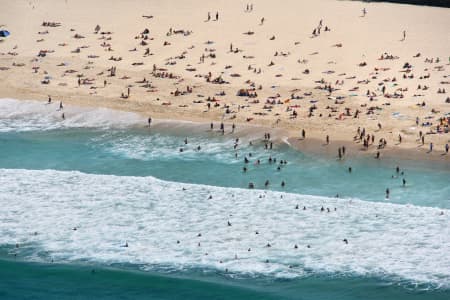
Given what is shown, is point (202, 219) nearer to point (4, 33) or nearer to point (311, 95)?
point (311, 95)

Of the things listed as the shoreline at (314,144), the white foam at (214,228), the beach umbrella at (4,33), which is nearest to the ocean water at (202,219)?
the white foam at (214,228)

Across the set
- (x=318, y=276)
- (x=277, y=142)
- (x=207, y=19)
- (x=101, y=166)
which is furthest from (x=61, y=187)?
(x=207, y=19)

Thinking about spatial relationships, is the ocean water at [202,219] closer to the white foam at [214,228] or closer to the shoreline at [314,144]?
the white foam at [214,228]

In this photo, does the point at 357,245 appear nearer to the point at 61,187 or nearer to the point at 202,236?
the point at 202,236

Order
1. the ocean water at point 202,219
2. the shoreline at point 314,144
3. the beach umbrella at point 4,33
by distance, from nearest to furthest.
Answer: the ocean water at point 202,219 < the shoreline at point 314,144 < the beach umbrella at point 4,33

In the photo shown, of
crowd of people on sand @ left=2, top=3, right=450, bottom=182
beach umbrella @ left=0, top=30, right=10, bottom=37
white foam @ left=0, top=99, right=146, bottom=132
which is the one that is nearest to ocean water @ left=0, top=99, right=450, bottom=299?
white foam @ left=0, top=99, right=146, bottom=132
